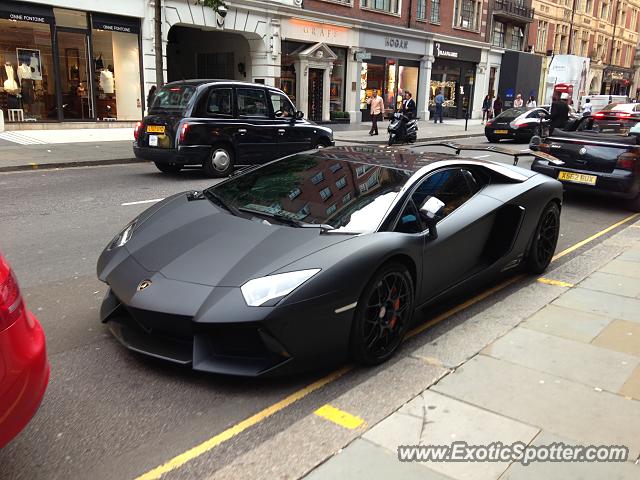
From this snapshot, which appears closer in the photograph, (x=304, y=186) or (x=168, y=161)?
(x=304, y=186)

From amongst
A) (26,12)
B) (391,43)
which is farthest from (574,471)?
(391,43)

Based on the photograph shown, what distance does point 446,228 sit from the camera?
13.8 ft

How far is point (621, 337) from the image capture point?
412 centimetres

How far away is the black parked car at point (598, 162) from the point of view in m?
8.95

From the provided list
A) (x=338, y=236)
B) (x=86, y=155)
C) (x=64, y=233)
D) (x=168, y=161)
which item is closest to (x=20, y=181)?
(x=168, y=161)

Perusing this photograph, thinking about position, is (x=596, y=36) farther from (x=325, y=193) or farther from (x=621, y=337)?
(x=325, y=193)

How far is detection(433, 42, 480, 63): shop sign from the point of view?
34.1m

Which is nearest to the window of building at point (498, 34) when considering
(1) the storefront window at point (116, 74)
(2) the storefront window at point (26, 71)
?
(1) the storefront window at point (116, 74)

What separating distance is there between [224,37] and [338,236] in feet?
81.2

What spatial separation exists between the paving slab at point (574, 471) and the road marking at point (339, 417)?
2.51 feet

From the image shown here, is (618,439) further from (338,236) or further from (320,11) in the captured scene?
(320,11)

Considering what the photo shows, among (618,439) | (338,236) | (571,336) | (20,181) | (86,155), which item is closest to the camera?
(618,439)

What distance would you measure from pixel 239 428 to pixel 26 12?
18616 millimetres

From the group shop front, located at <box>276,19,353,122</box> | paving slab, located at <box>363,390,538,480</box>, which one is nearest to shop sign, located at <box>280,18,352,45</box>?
shop front, located at <box>276,19,353,122</box>
